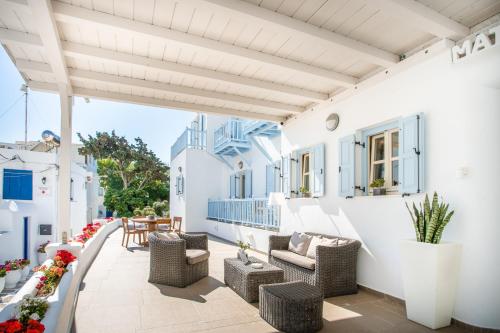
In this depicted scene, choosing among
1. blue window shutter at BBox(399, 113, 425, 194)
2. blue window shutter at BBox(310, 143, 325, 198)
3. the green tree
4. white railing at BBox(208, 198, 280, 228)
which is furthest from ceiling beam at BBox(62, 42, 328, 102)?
the green tree

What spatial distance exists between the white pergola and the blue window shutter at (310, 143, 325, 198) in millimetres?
960

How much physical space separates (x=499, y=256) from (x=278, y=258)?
3160 mm

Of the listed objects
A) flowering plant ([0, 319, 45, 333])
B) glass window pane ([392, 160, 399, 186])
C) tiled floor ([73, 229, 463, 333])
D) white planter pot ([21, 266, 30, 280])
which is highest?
glass window pane ([392, 160, 399, 186])

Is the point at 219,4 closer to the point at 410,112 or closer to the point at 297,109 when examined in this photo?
the point at 410,112

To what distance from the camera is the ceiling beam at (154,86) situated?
4566mm

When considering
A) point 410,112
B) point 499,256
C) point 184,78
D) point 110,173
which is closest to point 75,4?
point 184,78

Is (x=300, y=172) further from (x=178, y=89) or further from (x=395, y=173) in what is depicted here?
(x=178, y=89)

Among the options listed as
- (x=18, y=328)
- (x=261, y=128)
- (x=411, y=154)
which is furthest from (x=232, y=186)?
(x=18, y=328)

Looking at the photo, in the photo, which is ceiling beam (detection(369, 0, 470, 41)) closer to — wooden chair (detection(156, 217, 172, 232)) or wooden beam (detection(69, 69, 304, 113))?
wooden beam (detection(69, 69, 304, 113))

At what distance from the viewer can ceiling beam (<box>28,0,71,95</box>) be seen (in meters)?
2.97

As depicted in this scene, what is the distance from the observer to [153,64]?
14.8 feet

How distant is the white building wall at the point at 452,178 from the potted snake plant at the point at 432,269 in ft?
0.55

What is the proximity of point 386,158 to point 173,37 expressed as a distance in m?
3.58

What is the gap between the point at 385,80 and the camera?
4688 millimetres
